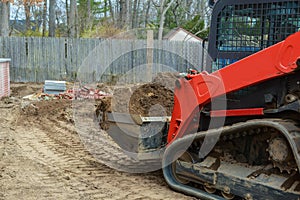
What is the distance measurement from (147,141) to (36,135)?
11.2 feet

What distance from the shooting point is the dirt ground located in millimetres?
4578

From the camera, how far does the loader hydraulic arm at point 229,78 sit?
362 cm

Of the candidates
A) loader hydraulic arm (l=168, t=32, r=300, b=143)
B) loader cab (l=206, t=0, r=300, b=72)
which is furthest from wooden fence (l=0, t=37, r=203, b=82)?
loader hydraulic arm (l=168, t=32, r=300, b=143)

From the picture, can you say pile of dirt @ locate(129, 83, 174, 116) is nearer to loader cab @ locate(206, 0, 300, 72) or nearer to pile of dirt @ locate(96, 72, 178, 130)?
pile of dirt @ locate(96, 72, 178, 130)

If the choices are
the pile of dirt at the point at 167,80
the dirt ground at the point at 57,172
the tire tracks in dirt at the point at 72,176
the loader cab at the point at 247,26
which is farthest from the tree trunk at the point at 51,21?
the loader cab at the point at 247,26

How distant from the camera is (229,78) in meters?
4.09

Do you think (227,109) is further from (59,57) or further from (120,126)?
(59,57)

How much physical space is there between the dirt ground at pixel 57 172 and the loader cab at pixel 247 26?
5.12ft

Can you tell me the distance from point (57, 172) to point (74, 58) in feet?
38.5

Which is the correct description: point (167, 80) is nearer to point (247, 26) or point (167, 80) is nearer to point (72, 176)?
point (72, 176)

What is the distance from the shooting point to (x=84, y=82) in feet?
52.4

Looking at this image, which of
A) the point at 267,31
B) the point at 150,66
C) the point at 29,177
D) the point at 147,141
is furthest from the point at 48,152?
the point at 150,66

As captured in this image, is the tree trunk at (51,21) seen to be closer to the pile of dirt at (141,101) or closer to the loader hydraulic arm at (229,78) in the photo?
the pile of dirt at (141,101)

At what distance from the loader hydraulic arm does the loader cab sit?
16.8 inches
